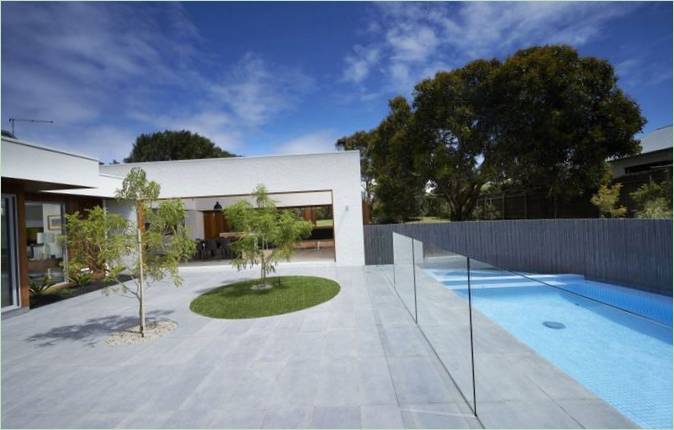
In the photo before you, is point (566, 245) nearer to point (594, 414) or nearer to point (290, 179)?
point (594, 414)

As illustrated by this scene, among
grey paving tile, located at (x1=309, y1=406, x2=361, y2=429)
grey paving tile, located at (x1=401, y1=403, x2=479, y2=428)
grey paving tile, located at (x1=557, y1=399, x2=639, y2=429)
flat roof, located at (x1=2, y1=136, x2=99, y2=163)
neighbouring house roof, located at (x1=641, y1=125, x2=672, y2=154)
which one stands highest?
neighbouring house roof, located at (x1=641, y1=125, x2=672, y2=154)

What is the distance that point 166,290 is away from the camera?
10.5 meters

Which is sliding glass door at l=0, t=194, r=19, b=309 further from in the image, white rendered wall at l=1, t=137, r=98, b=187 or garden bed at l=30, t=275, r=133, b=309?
white rendered wall at l=1, t=137, r=98, b=187

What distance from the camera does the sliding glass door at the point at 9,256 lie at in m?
8.31

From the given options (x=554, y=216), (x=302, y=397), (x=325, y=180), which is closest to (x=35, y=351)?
(x=302, y=397)

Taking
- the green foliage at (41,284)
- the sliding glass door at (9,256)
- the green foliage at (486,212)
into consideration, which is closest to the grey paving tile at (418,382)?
→ the sliding glass door at (9,256)

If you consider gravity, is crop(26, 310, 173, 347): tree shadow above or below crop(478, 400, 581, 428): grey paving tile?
below

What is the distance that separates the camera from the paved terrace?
11.5 ft

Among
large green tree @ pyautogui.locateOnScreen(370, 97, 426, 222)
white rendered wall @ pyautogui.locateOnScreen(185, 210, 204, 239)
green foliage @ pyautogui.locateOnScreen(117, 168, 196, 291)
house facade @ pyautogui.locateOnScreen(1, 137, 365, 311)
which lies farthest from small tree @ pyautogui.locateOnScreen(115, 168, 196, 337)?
large green tree @ pyautogui.locateOnScreen(370, 97, 426, 222)

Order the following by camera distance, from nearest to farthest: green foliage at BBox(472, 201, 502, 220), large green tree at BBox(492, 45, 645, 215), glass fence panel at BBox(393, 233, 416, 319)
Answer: glass fence panel at BBox(393, 233, 416, 319), large green tree at BBox(492, 45, 645, 215), green foliage at BBox(472, 201, 502, 220)

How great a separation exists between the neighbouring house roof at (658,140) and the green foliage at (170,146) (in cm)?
4099

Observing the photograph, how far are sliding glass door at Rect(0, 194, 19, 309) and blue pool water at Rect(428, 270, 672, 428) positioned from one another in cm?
1036

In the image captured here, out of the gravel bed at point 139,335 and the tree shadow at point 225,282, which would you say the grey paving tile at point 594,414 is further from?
the tree shadow at point 225,282

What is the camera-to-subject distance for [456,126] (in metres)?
17.3
